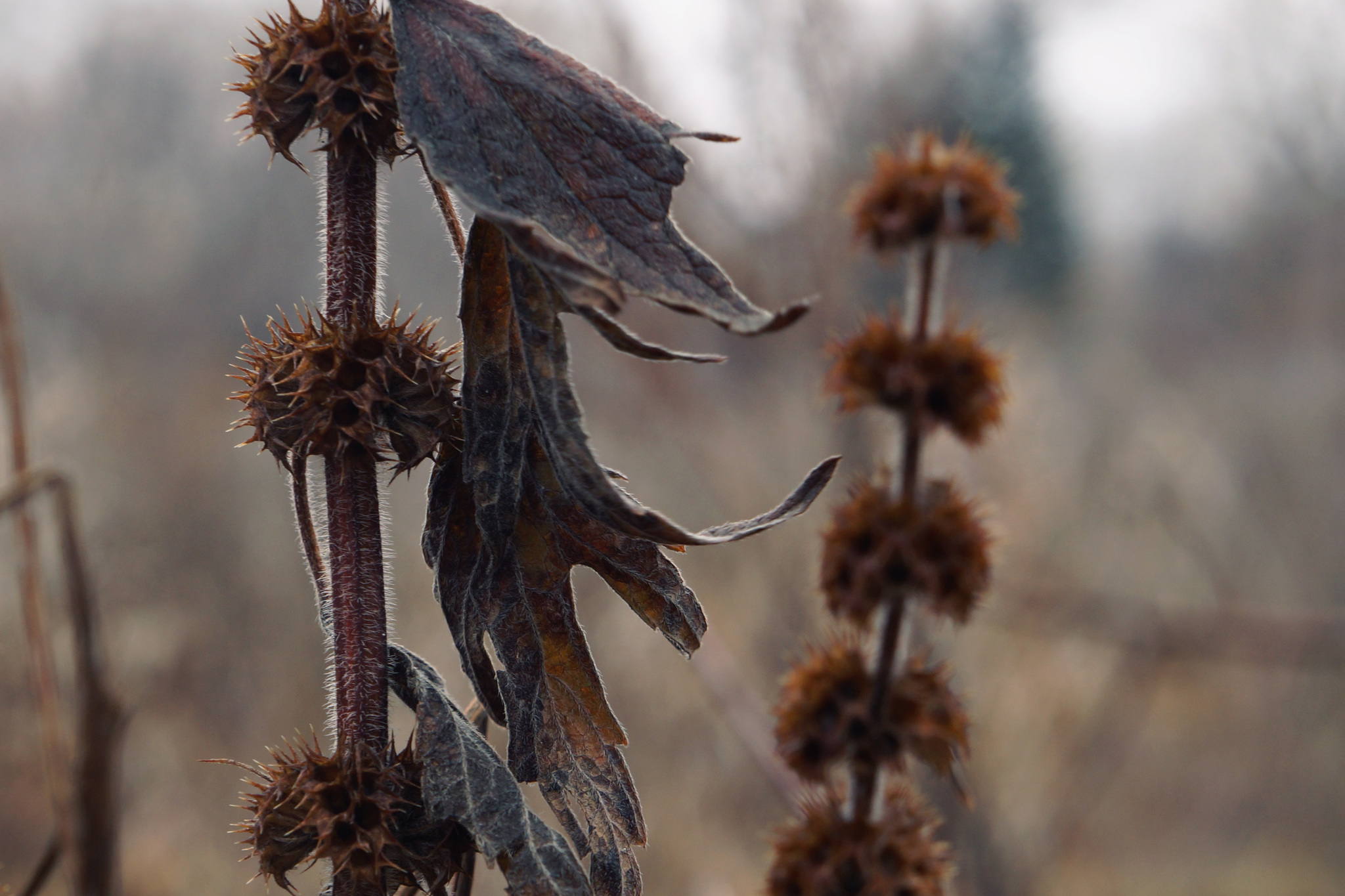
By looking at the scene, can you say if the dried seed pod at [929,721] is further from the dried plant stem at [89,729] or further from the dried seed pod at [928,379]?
the dried plant stem at [89,729]

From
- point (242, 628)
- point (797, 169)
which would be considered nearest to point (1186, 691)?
point (797, 169)

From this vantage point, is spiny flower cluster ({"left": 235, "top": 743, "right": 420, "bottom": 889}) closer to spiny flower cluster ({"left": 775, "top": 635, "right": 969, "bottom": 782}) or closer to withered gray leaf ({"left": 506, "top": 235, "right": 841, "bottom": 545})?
withered gray leaf ({"left": 506, "top": 235, "right": 841, "bottom": 545})

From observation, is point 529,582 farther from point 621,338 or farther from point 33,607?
point 33,607

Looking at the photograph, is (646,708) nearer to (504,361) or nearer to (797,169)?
(797,169)

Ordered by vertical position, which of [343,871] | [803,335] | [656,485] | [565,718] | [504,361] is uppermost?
[656,485]

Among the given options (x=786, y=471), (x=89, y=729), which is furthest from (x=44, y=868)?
(x=786, y=471)
